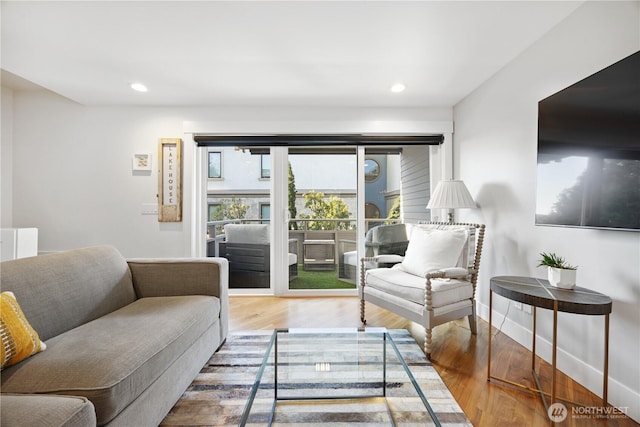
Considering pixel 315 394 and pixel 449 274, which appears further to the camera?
pixel 449 274

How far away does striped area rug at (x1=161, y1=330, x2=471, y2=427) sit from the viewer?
4.59 feet

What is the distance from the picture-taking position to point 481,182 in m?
2.88

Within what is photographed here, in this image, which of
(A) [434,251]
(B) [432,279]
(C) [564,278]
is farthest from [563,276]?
(A) [434,251]

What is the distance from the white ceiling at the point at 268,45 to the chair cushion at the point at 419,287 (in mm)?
1833

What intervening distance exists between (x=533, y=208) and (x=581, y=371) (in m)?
1.09

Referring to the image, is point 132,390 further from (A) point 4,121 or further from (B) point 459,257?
(A) point 4,121

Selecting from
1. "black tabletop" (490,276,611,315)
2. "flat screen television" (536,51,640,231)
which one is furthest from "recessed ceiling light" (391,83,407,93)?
"black tabletop" (490,276,611,315)

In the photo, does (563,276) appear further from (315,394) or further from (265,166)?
(265,166)

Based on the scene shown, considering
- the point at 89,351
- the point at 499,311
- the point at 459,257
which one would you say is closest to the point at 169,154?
the point at 89,351

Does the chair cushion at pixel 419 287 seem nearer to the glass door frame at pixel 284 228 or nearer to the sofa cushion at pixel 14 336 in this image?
the glass door frame at pixel 284 228

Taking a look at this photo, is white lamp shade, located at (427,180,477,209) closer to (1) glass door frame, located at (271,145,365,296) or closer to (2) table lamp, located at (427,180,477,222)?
(2) table lamp, located at (427,180,477,222)

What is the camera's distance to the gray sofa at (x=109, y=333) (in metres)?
1.00

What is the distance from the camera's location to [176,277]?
2.06 metres

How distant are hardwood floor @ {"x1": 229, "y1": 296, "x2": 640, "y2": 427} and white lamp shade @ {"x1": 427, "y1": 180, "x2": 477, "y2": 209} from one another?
3.61 feet
